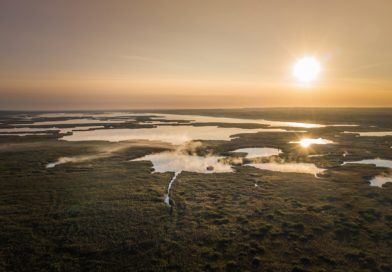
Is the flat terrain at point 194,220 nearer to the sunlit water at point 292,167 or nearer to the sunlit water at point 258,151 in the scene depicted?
the sunlit water at point 292,167

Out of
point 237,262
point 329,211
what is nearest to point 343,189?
point 329,211

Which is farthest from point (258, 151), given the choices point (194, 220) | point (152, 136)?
point (152, 136)

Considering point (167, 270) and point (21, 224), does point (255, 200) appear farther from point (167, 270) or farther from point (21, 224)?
point (21, 224)

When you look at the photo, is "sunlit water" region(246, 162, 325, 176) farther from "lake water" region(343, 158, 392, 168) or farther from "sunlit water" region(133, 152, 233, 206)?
"lake water" region(343, 158, 392, 168)

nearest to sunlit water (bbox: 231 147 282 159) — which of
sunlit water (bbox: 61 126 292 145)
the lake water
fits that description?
the lake water

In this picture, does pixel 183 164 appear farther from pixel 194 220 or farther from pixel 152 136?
pixel 152 136

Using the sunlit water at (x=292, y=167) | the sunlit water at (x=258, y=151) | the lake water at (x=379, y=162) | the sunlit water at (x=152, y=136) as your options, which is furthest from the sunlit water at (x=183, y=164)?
the lake water at (x=379, y=162)
